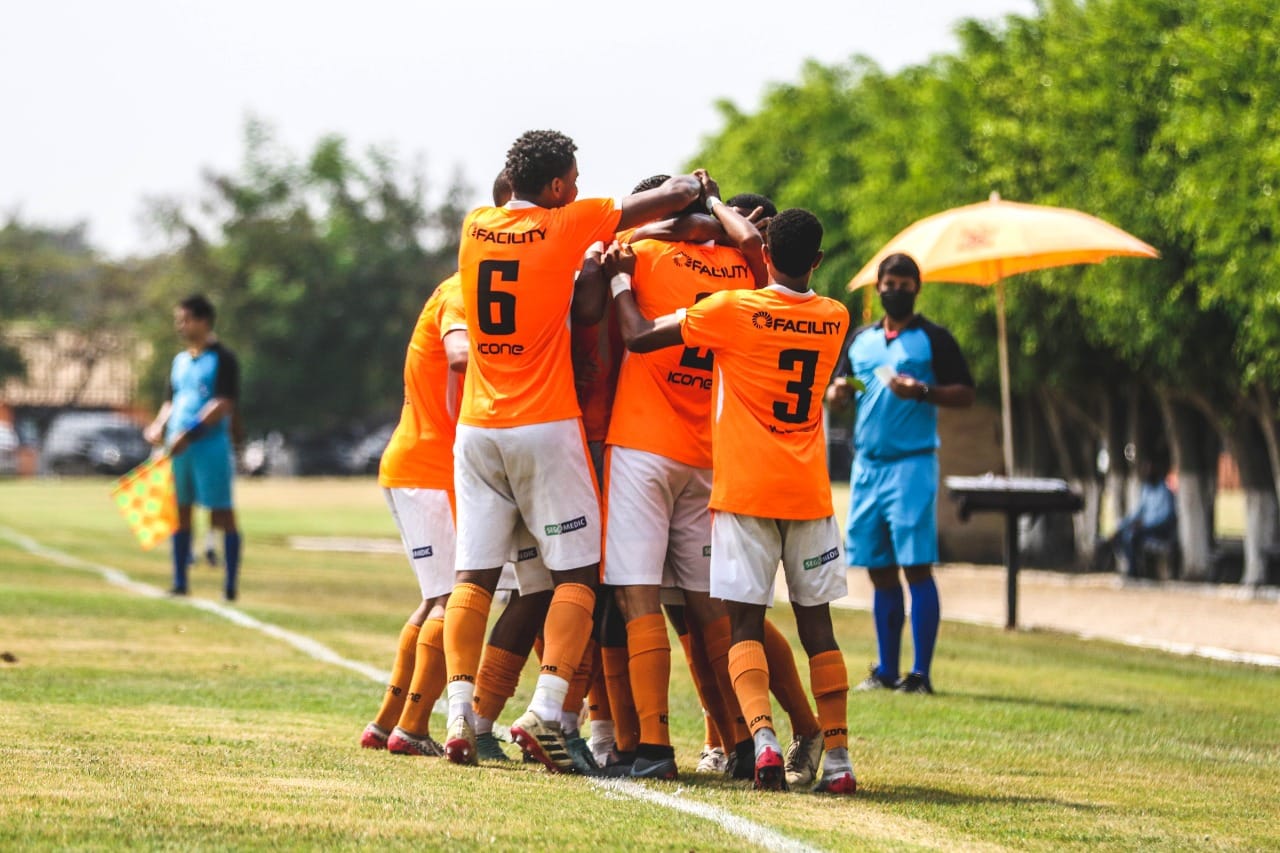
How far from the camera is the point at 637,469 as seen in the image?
793cm

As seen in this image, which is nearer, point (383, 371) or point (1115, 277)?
point (1115, 277)

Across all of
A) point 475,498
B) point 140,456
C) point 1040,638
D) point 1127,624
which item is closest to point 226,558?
point 1040,638

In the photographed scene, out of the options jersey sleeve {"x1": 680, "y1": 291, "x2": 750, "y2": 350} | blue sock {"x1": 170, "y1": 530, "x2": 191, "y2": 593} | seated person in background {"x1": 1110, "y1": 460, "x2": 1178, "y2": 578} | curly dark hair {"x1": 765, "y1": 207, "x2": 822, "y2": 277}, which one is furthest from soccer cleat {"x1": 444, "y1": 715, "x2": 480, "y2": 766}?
seated person in background {"x1": 1110, "y1": 460, "x2": 1178, "y2": 578}

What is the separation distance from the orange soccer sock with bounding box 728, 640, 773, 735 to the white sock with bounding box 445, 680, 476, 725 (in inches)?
39.2

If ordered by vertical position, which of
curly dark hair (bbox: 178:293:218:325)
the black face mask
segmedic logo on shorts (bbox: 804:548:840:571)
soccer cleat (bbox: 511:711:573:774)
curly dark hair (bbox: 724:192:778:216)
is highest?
curly dark hair (bbox: 178:293:218:325)

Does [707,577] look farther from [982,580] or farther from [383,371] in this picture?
[383,371]

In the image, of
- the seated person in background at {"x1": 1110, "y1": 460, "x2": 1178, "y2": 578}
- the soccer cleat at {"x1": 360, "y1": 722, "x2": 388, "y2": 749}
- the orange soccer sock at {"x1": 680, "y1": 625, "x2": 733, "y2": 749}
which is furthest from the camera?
the seated person in background at {"x1": 1110, "y1": 460, "x2": 1178, "y2": 578}

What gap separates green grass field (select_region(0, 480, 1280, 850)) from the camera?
629 centimetres

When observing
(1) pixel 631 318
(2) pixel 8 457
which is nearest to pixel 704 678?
(1) pixel 631 318

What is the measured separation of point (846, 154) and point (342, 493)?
19.9 metres

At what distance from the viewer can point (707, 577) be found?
27.0 feet

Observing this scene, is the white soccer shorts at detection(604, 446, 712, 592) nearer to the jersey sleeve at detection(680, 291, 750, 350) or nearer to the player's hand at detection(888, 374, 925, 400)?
the jersey sleeve at detection(680, 291, 750, 350)

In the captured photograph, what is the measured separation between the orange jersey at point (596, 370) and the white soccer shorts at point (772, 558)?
648 millimetres

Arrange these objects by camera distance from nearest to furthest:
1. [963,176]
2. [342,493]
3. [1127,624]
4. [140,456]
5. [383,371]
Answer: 1. [1127,624]
2. [963,176]
3. [342,493]
4. [140,456]
5. [383,371]
